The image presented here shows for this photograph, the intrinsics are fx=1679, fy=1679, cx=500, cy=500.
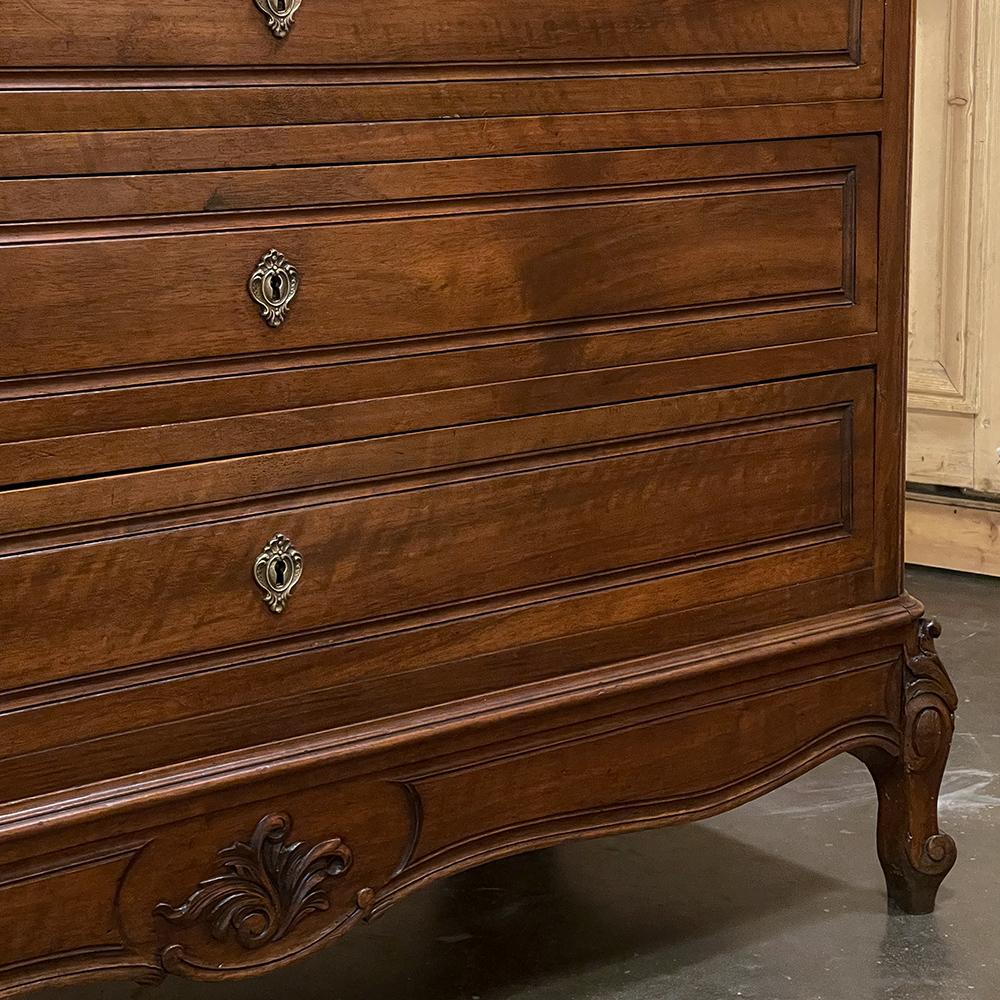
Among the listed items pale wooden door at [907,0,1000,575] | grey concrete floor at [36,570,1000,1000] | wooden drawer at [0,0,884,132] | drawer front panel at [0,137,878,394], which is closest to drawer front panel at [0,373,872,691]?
drawer front panel at [0,137,878,394]

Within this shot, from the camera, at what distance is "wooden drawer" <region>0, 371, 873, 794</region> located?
57.7 inches

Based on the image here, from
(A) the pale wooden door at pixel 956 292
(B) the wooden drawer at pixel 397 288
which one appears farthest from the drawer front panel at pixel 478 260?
(A) the pale wooden door at pixel 956 292

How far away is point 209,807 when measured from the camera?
1560mm

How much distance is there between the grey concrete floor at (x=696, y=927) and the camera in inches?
76.0

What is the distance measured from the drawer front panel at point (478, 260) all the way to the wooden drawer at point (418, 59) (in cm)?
6

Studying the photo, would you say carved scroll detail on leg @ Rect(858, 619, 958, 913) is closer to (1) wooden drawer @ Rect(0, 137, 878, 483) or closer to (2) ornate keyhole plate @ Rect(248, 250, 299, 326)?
(1) wooden drawer @ Rect(0, 137, 878, 483)

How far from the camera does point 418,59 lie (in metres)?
1.55

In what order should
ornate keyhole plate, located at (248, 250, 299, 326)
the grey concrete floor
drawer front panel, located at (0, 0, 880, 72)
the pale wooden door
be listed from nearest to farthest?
drawer front panel, located at (0, 0, 880, 72), ornate keyhole plate, located at (248, 250, 299, 326), the grey concrete floor, the pale wooden door

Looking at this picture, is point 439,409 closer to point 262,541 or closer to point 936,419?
point 262,541

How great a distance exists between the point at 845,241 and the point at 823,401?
7.1 inches

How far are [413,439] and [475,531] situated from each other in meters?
0.12

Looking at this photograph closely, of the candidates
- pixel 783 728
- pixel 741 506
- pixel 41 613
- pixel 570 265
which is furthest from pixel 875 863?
pixel 41 613

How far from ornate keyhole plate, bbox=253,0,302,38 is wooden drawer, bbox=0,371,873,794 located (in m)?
0.38

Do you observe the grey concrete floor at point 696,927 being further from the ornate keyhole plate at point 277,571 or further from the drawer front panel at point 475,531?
the ornate keyhole plate at point 277,571
